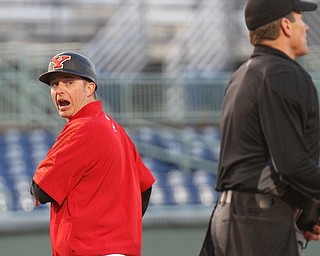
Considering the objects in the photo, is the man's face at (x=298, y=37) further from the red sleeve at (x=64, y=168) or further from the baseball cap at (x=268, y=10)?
the red sleeve at (x=64, y=168)

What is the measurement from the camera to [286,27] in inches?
145

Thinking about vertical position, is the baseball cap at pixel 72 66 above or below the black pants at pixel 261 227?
above

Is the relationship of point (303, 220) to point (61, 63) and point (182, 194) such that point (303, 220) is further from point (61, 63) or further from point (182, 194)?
point (182, 194)

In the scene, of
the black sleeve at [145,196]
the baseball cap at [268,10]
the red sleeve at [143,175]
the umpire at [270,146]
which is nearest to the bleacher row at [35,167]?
the black sleeve at [145,196]

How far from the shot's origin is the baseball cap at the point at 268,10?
3.66 meters

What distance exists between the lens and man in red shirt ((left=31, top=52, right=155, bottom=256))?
3826mm

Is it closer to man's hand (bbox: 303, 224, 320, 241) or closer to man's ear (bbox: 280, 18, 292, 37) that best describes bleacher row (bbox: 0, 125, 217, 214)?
man's hand (bbox: 303, 224, 320, 241)

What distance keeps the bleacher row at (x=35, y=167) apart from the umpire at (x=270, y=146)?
498cm

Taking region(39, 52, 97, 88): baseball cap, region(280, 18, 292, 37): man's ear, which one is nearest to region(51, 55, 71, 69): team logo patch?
region(39, 52, 97, 88): baseball cap

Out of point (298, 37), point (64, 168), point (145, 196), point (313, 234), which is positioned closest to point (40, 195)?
point (64, 168)

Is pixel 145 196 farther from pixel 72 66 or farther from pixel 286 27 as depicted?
pixel 286 27

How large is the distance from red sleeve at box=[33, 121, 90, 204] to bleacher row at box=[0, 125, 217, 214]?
4.62 m

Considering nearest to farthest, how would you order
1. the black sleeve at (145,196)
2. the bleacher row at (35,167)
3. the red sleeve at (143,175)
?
the red sleeve at (143,175) < the black sleeve at (145,196) < the bleacher row at (35,167)

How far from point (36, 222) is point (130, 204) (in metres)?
4.04
